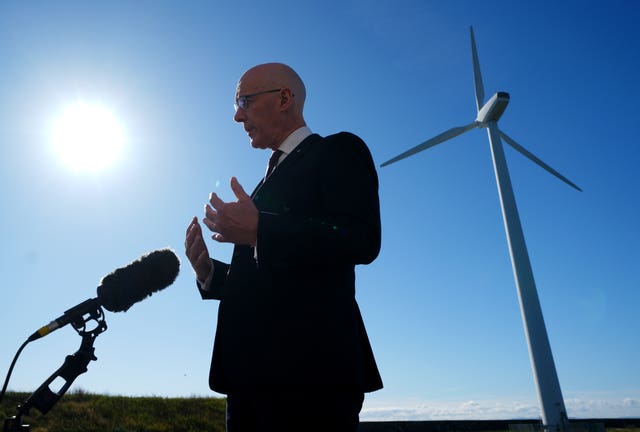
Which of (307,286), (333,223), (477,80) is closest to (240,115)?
(333,223)

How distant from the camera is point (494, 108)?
2561 cm

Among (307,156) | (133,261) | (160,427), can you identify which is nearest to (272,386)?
(307,156)

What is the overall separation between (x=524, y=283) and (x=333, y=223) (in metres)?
21.9

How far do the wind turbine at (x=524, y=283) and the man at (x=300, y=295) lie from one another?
21.2 metres

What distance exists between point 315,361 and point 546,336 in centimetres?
2242

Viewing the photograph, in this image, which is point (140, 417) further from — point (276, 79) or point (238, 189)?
point (238, 189)

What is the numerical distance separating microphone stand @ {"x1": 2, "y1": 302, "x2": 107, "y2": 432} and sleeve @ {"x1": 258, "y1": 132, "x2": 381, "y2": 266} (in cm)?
151

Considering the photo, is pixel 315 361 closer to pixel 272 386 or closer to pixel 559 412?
pixel 272 386

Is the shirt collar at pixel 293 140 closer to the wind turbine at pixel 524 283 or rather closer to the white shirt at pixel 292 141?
the white shirt at pixel 292 141

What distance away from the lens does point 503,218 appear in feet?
76.1

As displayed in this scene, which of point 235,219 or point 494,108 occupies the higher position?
point 494,108

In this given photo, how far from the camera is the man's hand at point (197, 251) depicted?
3.33m

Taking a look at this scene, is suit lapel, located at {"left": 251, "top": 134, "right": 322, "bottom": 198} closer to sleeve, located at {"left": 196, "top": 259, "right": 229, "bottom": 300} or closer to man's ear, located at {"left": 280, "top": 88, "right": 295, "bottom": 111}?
man's ear, located at {"left": 280, "top": 88, "right": 295, "bottom": 111}

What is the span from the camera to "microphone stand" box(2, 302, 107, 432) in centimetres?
285
